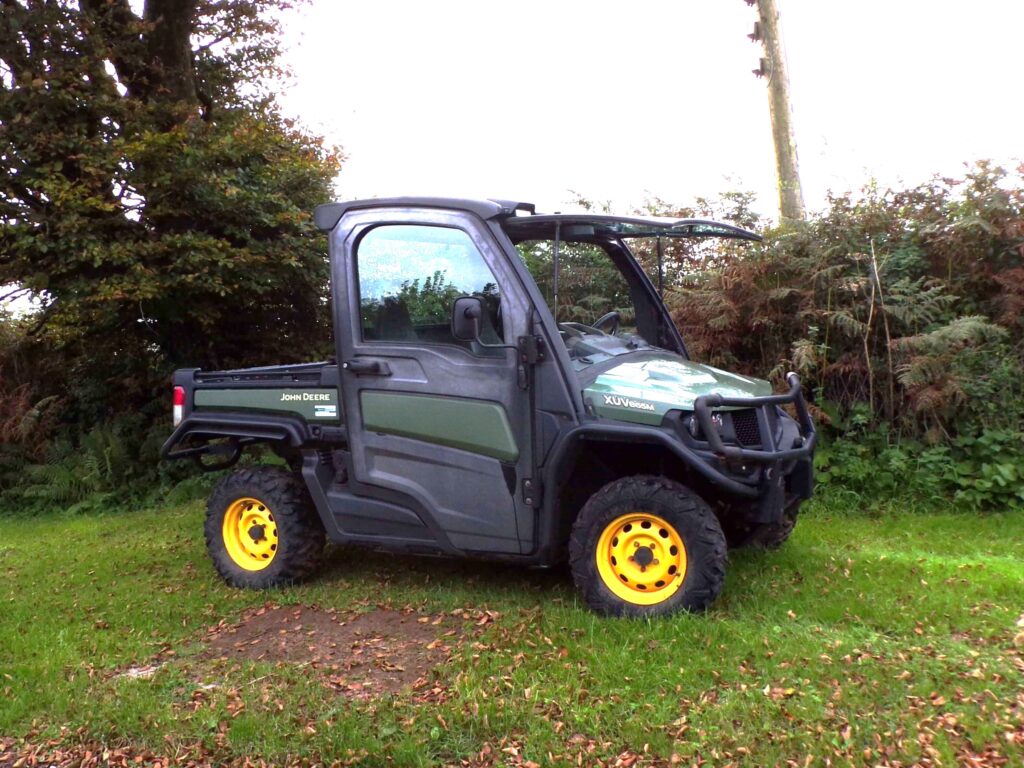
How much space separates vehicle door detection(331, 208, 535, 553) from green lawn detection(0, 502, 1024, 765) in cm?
66

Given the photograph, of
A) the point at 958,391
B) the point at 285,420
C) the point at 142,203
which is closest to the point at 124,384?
the point at 142,203

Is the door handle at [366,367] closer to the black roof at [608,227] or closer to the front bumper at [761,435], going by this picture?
the black roof at [608,227]

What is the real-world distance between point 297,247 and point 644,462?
20.2 feet

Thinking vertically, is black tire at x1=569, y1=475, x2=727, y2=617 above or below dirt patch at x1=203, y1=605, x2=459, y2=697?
above

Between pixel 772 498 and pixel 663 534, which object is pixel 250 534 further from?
pixel 772 498

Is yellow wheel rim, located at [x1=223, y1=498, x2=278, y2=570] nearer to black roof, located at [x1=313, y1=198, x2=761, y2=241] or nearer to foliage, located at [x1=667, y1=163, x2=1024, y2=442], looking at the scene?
black roof, located at [x1=313, y1=198, x2=761, y2=241]

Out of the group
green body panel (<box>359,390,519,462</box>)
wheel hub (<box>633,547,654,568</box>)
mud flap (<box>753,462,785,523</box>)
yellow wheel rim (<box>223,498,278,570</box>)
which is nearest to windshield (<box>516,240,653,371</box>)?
green body panel (<box>359,390,519,462</box>)

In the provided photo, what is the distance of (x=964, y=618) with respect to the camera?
15.8ft

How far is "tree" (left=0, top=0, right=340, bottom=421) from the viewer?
30.6 feet

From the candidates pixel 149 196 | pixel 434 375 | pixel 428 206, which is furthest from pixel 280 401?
pixel 149 196

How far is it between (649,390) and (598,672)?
1.52 m

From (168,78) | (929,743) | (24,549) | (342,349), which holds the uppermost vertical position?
(168,78)

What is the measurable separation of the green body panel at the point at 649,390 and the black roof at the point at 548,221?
0.82m

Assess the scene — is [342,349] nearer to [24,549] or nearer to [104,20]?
[24,549]
